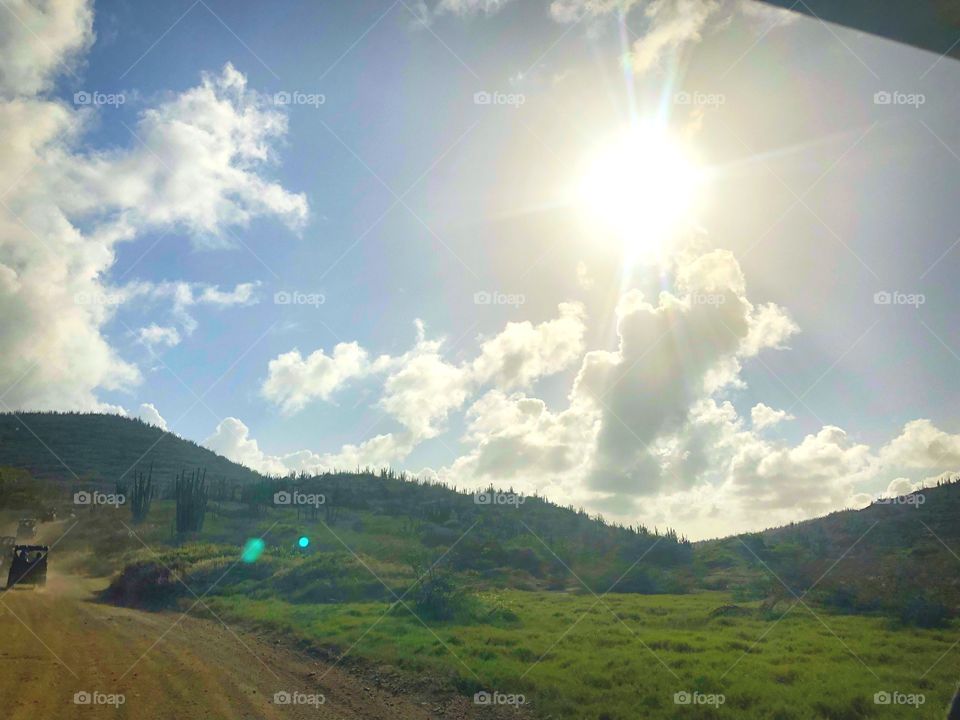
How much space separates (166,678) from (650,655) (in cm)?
1391

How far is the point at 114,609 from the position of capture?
2550cm

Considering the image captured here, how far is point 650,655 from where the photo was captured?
18.7 metres

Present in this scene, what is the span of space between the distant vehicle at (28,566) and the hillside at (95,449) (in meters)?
65.5

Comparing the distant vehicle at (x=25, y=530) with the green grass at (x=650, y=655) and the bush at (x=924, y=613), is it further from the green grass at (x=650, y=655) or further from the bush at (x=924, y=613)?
the bush at (x=924, y=613)

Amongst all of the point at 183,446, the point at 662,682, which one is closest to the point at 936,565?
the point at 662,682

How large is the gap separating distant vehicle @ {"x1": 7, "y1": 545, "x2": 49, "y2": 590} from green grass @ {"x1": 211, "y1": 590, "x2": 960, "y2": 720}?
1090 cm

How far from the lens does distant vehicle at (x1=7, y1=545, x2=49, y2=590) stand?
29.9m

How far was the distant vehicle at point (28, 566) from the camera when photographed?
2989 cm
